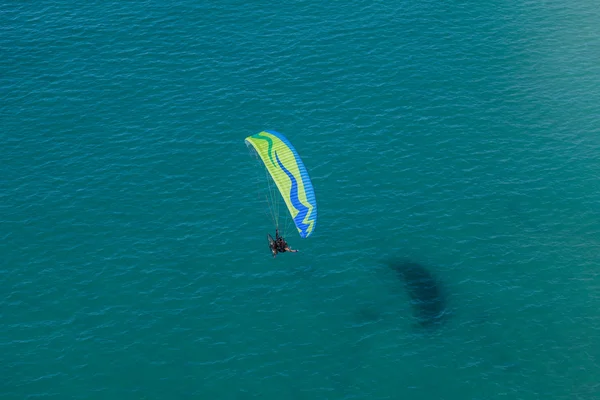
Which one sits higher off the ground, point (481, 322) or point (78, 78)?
point (78, 78)

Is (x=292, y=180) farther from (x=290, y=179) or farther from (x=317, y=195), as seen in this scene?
(x=317, y=195)

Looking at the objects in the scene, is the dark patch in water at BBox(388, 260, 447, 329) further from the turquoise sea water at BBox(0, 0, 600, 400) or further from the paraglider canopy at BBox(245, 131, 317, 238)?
the paraglider canopy at BBox(245, 131, 317, 238)

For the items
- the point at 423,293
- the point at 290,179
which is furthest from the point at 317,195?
the point at 423,293

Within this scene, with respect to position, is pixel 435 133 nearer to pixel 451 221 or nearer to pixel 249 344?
pixel 451 221

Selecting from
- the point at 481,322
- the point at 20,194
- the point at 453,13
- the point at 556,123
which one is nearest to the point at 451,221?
the point at 481,322

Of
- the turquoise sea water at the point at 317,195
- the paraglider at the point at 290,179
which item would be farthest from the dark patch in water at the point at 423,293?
the paraglider at the point at 290,179

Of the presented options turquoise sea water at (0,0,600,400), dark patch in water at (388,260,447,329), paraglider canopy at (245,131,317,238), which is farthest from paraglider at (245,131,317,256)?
dark patch in water at (388,260,447,329)
